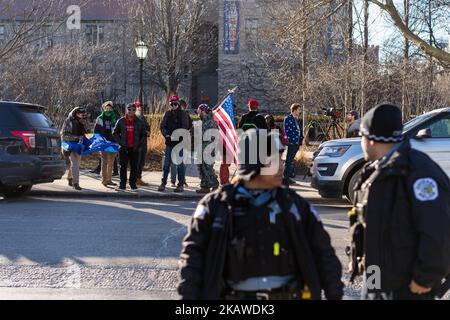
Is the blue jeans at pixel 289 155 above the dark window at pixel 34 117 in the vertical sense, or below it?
below

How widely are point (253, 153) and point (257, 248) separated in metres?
0.54

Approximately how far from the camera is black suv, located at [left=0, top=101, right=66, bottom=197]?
1098 cm

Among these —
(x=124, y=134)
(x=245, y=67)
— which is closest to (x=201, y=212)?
(x=124, y=134)

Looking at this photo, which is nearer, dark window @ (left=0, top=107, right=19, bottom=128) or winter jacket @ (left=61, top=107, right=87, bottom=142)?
dark window @ (left=0, top=107, right=19, bottom=128)

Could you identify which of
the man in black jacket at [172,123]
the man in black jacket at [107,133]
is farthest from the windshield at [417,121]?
the man in black jacket at [107,133]

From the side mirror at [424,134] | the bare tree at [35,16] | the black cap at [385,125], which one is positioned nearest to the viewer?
the black cap at [385,125]

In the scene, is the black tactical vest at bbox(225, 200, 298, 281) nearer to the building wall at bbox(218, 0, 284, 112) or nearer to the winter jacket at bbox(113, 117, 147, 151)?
the winter jacket at bbox(113, 117, 147, 151)

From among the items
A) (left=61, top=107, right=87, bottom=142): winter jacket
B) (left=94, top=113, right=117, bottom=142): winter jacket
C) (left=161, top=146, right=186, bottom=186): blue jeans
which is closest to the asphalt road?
(left=161, top=146, right=186, bottom=186): blue jeans

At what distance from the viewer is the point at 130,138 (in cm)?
1229

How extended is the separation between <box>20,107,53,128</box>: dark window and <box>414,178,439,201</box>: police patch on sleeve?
9603 mm

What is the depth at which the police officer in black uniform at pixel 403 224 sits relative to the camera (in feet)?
9.95

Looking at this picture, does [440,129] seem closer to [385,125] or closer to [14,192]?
[385,125]

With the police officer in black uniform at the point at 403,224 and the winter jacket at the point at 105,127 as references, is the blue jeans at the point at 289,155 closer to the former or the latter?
the winter jacket at the point at 105,127

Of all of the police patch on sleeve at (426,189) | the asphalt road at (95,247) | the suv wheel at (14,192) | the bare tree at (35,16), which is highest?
Result: the bare tree at (35,16)
